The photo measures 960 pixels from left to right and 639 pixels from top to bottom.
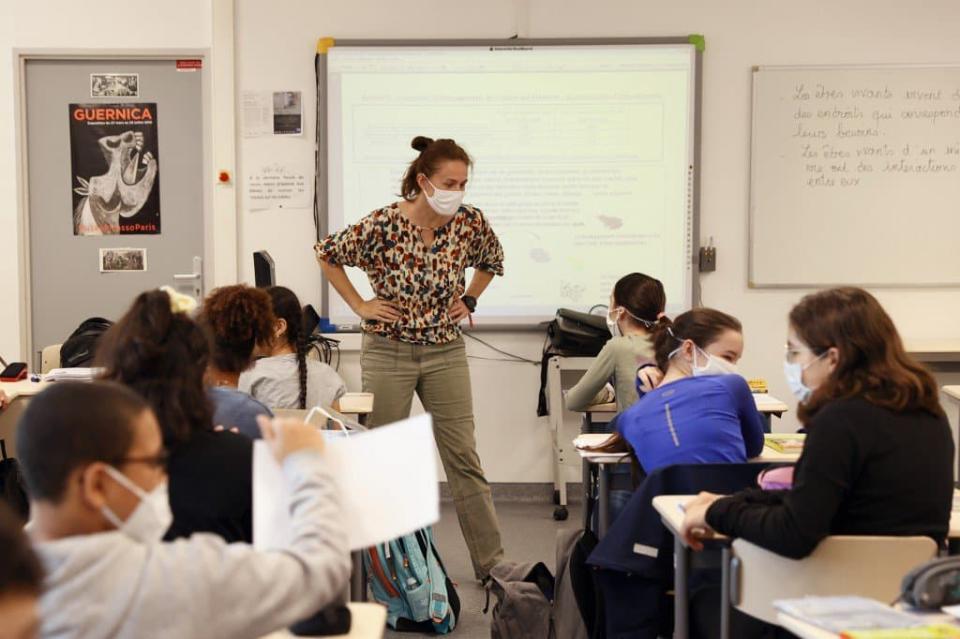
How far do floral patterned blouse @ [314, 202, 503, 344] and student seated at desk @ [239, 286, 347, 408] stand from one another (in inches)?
22.9

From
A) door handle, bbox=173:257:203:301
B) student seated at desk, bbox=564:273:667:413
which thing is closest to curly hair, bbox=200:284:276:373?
student seated at desk, bbox=564:273:667:413

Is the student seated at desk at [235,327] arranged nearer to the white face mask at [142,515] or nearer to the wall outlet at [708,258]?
the white face mask at [142,515]

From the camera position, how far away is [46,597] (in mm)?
1180

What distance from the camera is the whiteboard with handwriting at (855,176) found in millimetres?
5254

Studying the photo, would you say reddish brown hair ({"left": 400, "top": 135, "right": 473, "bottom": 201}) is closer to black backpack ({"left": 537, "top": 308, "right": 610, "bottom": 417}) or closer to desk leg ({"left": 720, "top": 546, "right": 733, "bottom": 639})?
black backpack ({"left": 537, "top": 308, "right": 610, "bottom": 417})

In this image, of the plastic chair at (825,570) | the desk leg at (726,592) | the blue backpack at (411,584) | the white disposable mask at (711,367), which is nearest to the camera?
the plastic chair at (825,570)

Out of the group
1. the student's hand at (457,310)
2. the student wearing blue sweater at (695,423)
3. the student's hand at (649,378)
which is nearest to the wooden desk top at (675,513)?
the student wearing blue sweater at (695,423)

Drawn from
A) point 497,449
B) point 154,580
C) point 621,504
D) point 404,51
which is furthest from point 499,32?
point 154,580

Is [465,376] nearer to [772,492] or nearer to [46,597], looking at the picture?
[772,492]

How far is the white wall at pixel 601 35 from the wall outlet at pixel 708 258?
0.07 meters

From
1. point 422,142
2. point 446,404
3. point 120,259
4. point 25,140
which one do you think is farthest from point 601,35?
point 25,140

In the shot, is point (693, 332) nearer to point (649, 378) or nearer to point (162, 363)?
→ point (649, 378)

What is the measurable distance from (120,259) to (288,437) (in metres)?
4.45

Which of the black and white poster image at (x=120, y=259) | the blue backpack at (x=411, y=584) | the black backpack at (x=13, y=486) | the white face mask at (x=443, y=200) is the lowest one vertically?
the blue backpack at (x=411, y=584)
